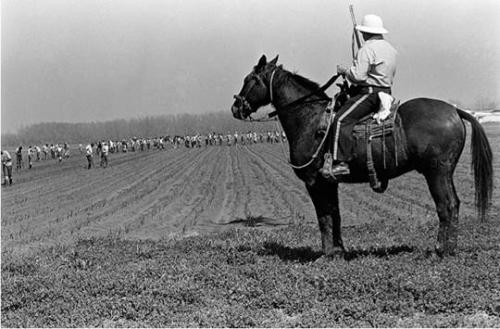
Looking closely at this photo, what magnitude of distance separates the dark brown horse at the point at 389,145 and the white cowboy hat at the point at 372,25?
3.92ft

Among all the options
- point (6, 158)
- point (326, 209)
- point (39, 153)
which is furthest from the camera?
point (39, 153)

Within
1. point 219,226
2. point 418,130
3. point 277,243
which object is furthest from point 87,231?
point 418,130

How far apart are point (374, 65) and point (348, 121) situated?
36.9 inches

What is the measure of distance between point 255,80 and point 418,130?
2.88 m

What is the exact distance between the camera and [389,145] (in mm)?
8414

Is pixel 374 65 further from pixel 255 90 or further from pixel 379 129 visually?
pixel 255 90

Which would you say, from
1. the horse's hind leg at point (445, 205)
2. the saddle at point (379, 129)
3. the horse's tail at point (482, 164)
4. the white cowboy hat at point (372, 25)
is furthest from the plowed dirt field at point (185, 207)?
the white cowboy hat at point (372, 25)

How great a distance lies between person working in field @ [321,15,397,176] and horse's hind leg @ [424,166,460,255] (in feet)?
4.29

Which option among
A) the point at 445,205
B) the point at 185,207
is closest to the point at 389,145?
the point at 445,205

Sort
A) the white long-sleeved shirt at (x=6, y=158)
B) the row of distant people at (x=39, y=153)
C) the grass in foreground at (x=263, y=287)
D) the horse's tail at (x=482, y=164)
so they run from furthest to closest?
the row of distant people at (x=39, y=153) → the white long-sleeved shirt at (x=6, y=158) → the horse's tail at (x=482, y=164) → the grass in foreground at (x=263, y=287)

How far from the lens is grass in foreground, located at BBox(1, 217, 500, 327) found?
21.1 ft

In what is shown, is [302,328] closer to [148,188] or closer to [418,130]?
[418,130]

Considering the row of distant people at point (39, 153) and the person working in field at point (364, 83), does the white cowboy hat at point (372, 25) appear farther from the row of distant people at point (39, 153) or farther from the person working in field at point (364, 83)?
the row of distant people at point (39, 153)

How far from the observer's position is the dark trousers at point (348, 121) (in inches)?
336
